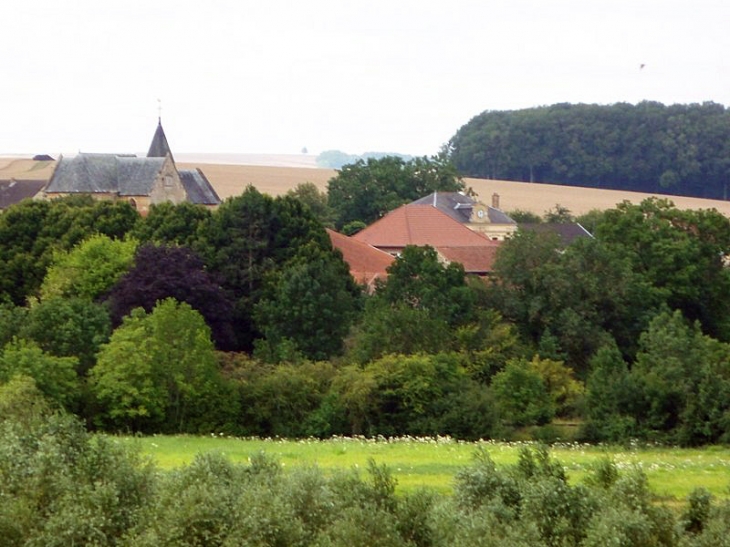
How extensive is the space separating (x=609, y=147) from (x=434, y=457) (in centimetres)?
11868

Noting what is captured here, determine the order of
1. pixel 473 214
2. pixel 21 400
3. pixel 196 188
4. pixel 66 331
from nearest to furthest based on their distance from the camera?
pixel 21 400 < pixel 66 331 < pixel 196 188 < pixel 473 214

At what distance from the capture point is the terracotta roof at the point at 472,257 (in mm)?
65062

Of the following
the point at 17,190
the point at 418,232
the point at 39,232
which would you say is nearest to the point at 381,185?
the point at 418,232

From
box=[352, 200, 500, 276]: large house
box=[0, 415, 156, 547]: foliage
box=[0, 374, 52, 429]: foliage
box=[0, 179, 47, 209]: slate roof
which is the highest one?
box=[0, 415, 156, 547]: foliage

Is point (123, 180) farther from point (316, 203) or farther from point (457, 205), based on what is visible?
point (457, 205)

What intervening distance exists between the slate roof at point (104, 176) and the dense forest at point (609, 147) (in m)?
68.3

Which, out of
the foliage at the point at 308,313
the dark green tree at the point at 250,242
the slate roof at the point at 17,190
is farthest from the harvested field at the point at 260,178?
the foliage at the point at 308,313

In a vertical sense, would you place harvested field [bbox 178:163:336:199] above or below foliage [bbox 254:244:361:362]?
below

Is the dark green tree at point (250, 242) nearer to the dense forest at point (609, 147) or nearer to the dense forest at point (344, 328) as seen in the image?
the dense forest at point (344, 328)

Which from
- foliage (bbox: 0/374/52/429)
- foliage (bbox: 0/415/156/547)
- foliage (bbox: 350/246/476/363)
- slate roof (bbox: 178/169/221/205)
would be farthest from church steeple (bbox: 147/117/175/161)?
foliage (bbox: 0/415/156/547)

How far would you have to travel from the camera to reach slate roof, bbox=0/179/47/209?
326 feet

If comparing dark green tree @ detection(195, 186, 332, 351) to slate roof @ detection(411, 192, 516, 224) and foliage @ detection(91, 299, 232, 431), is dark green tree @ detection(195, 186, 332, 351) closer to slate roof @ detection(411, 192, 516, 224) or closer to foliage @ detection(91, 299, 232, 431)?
foliage @ detection(91, 299, 232, 431)

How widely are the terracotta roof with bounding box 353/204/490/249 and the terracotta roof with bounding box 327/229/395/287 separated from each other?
5544 millimetres

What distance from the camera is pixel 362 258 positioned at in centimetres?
6600
